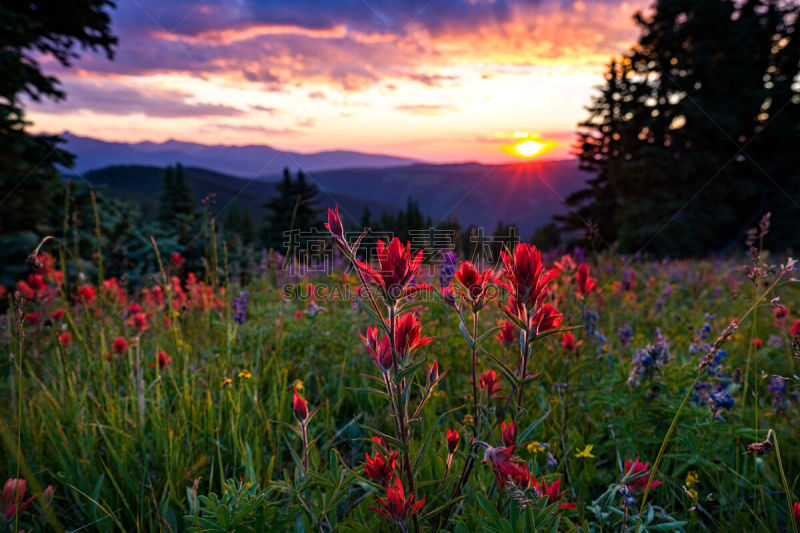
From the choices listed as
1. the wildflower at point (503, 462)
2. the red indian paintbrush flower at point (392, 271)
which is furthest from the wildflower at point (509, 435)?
the red indian paintbrush flower at point (392, 271)

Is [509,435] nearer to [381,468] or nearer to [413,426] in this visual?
[381,468]

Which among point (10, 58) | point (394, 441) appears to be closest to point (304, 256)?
point (394, 441)

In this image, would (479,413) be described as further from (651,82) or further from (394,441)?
(651,82)

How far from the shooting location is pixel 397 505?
1.19 m

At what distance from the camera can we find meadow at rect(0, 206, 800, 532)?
125cm

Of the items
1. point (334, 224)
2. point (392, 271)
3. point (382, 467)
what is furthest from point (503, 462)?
point (334, 224)

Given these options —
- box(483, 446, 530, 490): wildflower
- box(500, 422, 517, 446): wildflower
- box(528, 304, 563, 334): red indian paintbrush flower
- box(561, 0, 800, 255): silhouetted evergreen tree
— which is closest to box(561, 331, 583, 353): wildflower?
box(528, 304, 563, 334): red indian paintbrush flower

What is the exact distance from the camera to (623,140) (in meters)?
22.9

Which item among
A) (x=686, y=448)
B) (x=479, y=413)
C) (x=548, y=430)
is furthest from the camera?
(x=548, y=430)

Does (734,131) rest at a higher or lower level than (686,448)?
higher

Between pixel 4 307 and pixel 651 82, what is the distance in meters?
28.4

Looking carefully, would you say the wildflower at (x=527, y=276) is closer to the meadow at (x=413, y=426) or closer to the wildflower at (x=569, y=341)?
the meadow at (x=413, y=426)

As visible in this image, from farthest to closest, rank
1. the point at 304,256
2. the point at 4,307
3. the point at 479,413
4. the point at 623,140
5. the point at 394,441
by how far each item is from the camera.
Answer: the point at 623,140 < the point at 4,307 < the point at 304,256 < the point at 479,413 < the point at 394,441

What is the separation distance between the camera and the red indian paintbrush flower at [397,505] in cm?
119
